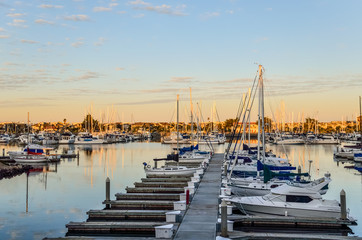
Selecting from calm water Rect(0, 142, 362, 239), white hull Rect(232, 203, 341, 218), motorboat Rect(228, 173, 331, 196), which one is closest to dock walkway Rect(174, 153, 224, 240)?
motorboat Rect(228, 173, 331, 196)

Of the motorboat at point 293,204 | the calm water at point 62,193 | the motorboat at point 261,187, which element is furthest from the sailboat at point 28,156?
the motorboat at point 293,204

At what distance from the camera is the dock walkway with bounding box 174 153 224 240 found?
62.2 ft

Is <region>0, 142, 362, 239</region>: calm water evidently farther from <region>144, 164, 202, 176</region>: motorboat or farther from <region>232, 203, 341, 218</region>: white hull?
<region>144, 164, 202, 176</region>: motorboat

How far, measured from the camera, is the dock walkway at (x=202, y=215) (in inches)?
746

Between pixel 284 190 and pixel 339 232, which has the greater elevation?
pixel 284 190

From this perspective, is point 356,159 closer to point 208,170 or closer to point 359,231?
point 208,170

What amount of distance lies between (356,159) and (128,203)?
49.6 m

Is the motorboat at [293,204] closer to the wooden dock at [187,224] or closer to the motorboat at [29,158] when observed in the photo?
the wooden dock at [187,224]

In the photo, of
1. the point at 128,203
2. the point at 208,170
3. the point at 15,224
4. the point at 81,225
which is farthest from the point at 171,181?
the point at 81,225

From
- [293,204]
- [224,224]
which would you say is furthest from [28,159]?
[224,224]

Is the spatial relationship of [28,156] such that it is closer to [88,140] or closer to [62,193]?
[62,193]

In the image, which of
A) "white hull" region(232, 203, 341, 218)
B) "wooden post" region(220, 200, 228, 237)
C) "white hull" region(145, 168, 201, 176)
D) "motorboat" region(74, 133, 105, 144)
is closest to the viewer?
"wooden post" region(220, 200, 228, 237)

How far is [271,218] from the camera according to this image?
879 inches

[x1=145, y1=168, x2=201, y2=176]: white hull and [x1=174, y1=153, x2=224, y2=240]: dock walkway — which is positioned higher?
[x1=145, y1=168, x2=201, y2=176]: white hull
